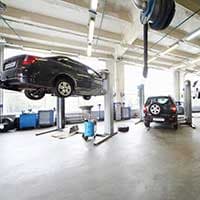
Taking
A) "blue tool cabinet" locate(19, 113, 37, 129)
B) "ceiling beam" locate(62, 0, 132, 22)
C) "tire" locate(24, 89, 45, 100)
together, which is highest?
"ceiling beam" locate(62, 0, 132, 22)

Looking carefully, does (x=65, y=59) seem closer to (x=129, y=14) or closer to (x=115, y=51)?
(x=129, y=14)

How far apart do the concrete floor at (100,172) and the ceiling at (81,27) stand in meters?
3.99

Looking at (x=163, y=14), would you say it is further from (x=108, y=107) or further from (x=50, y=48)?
(x=50, y=48)

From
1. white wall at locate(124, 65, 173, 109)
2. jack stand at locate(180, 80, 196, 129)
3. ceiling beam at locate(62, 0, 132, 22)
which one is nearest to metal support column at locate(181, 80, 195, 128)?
jack stand at locate(180, 80, 196, 129)

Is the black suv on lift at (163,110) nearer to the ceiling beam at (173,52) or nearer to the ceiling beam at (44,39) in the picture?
the ceiling beam at (173,52)

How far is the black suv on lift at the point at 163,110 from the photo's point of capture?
19.8ft

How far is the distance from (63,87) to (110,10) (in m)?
2.98

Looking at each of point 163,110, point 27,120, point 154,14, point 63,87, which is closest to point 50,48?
point 27,120

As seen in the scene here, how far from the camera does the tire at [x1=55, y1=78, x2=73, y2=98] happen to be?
13.9 ft

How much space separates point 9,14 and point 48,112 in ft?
13.3

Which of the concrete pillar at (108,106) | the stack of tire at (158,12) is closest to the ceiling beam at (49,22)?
the concrete pillar at (108,106)

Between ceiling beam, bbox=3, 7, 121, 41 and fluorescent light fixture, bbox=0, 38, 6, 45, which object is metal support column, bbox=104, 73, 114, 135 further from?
fluorescent light fixture, bbox=0, 38, 6, 45

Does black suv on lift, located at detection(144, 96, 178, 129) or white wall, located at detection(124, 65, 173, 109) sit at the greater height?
white wall, located at detection(124, 65, 173, 109)

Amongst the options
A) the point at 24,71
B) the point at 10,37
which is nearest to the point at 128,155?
the point at 24,71
